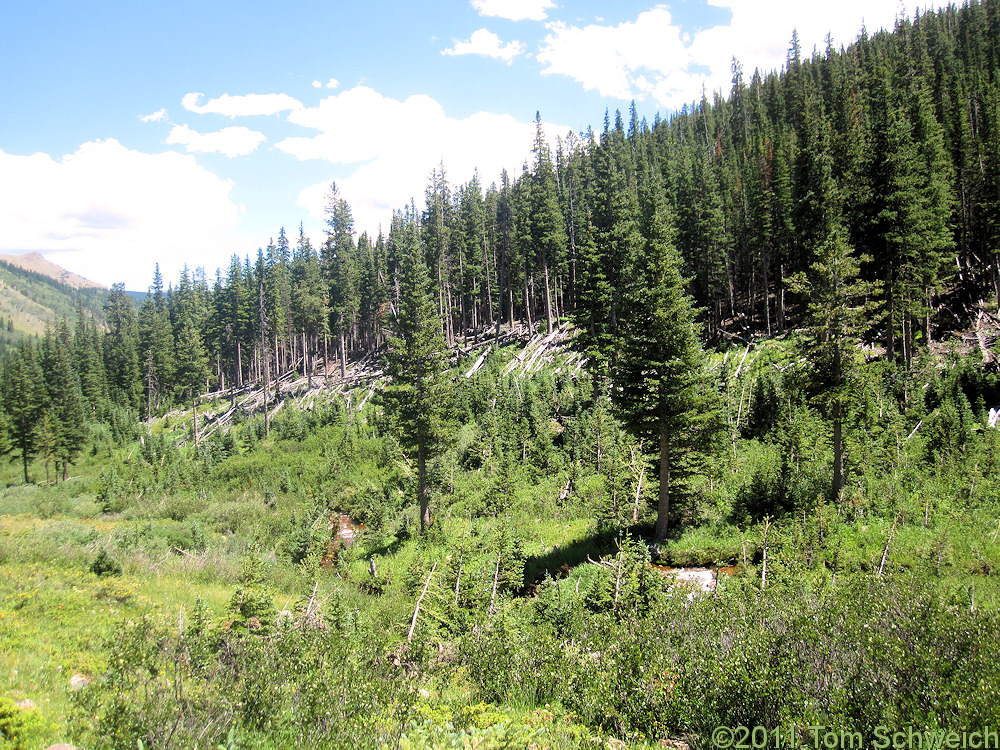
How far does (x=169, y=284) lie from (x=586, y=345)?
111 metres

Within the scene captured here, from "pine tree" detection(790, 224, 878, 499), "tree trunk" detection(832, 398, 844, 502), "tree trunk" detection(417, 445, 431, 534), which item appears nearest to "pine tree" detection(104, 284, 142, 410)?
"tree trunk" detection(417, 445, 431, 534)

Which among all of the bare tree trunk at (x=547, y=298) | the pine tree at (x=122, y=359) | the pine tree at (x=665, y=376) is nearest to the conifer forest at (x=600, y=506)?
the pine tree at (x=665, y=376)

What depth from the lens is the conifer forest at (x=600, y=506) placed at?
23.9 feet

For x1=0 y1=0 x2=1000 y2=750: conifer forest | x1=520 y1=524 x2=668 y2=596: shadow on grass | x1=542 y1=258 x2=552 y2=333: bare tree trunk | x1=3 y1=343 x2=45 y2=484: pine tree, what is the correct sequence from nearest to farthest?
x1=0 y1=0 x2=1000 y2=750: conifer forest, x1=520 y1=524 x2=668 y2=596: shadow on grass, x1=542 y1=258 x2=552 y2=333: bare tree trunk, x1=3 y1=343 x2=45 y2=484: pine tree

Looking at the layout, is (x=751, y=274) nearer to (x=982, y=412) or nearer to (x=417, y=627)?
(x=982, y=412)

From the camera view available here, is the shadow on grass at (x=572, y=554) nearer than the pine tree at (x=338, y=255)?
Yes

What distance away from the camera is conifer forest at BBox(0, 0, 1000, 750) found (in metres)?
7.27

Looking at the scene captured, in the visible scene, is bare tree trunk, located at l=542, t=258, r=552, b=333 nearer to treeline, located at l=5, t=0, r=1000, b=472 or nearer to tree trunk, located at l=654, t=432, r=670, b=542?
treeline, located at l=5, t=0, r=1000, b=472

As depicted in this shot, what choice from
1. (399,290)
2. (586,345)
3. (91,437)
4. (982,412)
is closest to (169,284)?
(91,437)

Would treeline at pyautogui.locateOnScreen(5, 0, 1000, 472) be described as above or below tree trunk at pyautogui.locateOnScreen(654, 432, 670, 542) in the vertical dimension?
above

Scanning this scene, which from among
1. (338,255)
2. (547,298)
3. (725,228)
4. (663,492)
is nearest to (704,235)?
(725,228)

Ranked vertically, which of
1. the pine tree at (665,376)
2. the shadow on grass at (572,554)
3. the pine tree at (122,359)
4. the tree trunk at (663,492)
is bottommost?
the shadow on grass at (572,554)

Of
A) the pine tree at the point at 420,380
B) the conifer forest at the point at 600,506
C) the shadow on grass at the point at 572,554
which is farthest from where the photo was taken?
the pine tree at the point at 420,380

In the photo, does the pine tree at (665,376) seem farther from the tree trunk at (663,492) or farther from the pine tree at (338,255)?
the pine tree at (338,255)
